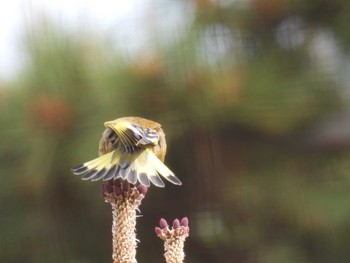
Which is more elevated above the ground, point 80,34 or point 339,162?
point 80,34

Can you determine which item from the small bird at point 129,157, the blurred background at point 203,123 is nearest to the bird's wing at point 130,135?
the small bird at point 129,157

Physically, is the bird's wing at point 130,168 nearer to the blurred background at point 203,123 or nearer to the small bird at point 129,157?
the small bird at point 129,157

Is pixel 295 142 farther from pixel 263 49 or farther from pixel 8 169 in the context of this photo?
pixel 8 169

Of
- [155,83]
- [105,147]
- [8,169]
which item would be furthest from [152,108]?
[105,147]

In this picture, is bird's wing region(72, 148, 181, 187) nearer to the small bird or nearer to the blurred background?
the small bird

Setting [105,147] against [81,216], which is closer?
[105,147]

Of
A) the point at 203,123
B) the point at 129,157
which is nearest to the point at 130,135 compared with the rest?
the point at 129,157
